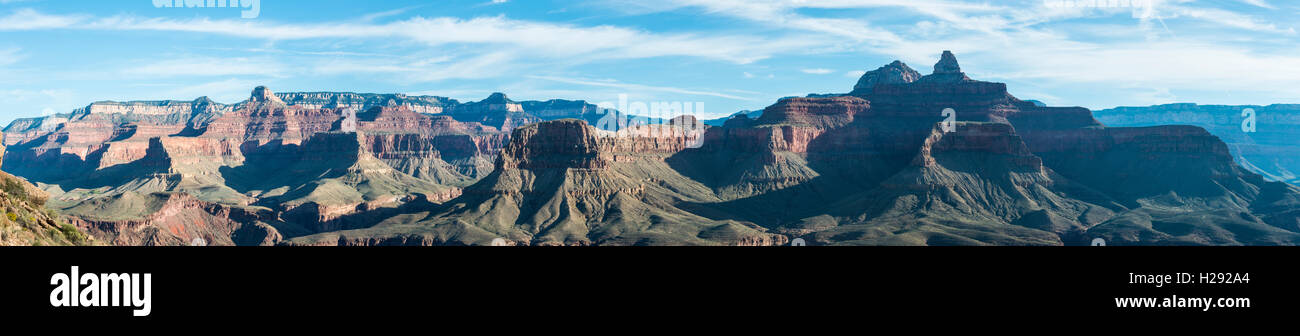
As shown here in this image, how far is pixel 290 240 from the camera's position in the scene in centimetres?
17725
